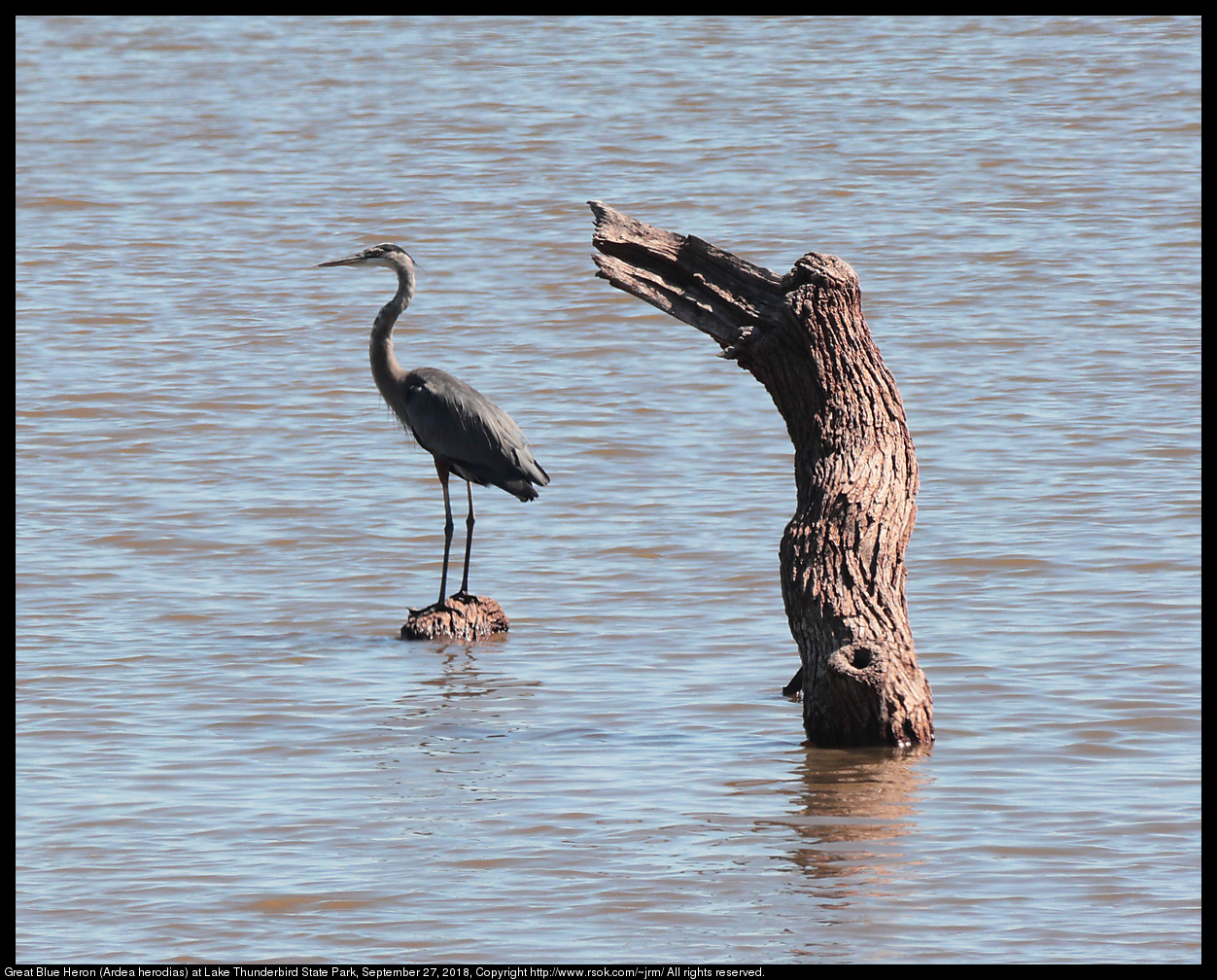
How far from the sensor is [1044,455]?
13211 millimetres

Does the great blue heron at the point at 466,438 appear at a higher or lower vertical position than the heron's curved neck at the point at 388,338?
lower

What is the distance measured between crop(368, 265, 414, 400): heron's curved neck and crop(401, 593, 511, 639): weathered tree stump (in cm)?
172

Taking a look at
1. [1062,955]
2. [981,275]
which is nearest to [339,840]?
[1062,955]

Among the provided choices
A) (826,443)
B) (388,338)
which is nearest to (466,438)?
(388,338)

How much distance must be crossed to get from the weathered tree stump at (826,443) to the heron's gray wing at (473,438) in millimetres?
2816

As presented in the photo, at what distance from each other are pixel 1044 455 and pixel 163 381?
7.38 metres

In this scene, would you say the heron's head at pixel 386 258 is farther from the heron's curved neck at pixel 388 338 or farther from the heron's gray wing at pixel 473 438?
the heron's gray wing at pixel 473 438

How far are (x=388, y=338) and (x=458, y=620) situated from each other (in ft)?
6.93

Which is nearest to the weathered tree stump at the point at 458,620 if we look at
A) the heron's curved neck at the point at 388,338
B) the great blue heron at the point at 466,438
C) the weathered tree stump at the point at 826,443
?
the great blue heron at the point at 466,438

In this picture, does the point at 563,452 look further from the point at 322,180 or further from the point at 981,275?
the point at 322,180

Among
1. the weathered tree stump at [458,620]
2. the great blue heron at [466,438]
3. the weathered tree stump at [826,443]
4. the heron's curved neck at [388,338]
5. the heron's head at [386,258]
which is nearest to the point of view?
the weathered tree stump at [826,443]

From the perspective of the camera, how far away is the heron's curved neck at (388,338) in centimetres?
1092


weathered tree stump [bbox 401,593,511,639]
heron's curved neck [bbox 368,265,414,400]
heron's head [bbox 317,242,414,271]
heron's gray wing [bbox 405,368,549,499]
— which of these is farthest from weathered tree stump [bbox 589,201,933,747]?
heron's head [bbox 317,242,414,271]

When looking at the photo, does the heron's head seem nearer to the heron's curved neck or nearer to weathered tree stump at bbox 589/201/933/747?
the heron's curved neck
